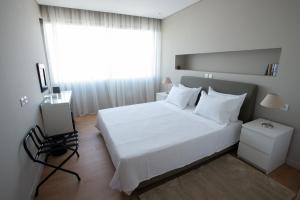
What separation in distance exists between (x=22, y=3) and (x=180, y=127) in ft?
9.81

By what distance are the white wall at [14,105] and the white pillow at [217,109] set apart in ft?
8.42

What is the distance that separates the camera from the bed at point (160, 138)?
165 centimetres

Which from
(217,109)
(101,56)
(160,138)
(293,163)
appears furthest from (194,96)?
(101,56)

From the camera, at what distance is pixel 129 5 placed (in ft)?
11.4

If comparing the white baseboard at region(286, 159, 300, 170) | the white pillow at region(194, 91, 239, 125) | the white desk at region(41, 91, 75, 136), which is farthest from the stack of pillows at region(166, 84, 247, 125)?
the white desk at region(41, 91, 75, 136)

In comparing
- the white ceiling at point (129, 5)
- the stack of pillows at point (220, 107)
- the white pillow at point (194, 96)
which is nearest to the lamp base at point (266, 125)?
the stack of pillows at point (220, 107)

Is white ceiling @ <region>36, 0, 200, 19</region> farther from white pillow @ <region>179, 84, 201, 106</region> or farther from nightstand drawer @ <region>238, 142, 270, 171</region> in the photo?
nightstand drawer @ <region>238, 142, 270, 171</region>

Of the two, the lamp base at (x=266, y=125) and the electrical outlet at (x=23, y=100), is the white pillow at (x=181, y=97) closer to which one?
the lamp base at (x=266, y=125)

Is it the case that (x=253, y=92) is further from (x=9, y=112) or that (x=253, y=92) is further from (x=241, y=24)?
(x=9, y=112)

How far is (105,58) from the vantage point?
4.18 metres

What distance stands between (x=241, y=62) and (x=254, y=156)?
1.68 meters

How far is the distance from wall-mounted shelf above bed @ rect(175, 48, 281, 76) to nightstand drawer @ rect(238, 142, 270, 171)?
1.19m

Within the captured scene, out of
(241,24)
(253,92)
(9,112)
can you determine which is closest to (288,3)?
(241,24)

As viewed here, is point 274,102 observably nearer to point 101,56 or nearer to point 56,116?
point 56,116
